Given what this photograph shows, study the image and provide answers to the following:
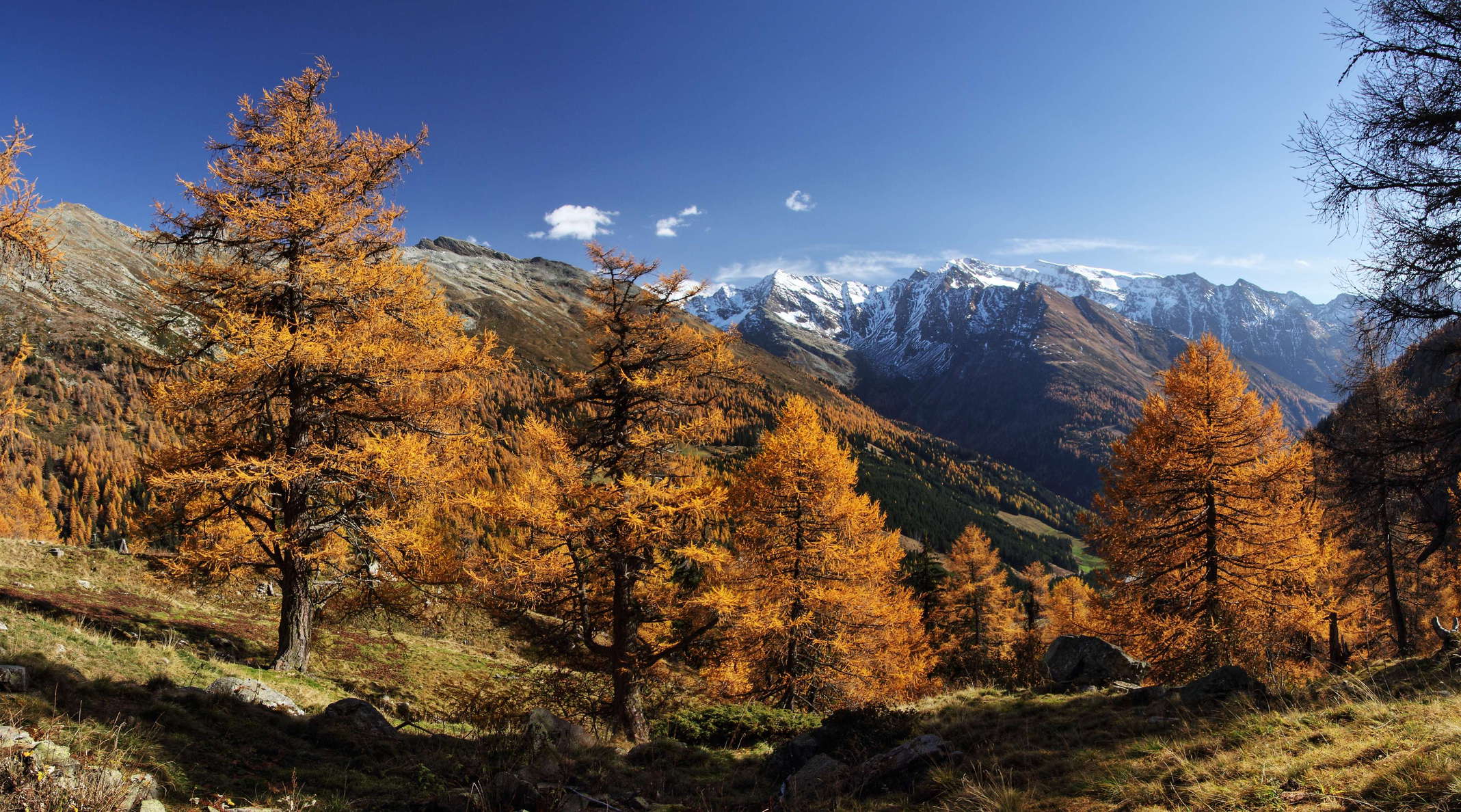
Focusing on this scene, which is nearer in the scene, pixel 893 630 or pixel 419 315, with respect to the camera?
pixel 419 315

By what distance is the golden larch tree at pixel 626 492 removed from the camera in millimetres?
13312

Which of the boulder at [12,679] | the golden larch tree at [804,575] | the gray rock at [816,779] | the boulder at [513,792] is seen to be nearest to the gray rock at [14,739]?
the boulder at [12,679]

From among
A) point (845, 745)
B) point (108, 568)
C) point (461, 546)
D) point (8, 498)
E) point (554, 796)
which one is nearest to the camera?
point (554, 796)

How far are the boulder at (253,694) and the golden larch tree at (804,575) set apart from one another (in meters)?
11.8

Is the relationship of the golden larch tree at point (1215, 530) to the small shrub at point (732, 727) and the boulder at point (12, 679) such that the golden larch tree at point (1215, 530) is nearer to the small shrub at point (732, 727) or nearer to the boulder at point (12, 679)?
the small shrub at point (732, 727)

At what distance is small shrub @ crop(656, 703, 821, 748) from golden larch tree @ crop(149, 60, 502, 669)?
691 cm

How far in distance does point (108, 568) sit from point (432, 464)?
55.4ft

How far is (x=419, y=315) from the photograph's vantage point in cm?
1352

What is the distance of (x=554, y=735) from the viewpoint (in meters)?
8.43

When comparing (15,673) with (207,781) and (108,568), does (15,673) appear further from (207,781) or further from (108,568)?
(108,568)

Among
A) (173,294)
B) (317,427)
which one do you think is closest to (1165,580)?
(317,427)

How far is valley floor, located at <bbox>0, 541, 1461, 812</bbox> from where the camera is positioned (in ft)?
15.9

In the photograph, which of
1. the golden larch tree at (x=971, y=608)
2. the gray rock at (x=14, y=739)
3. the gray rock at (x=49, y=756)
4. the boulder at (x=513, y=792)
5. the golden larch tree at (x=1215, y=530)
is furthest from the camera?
the golden larch tree at (x=971, y=608)

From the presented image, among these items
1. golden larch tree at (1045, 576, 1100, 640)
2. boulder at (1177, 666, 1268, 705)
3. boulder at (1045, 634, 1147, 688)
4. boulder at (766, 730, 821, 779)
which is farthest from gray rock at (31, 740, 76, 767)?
golden larch tree at (1045, 576, 1100, 640)
